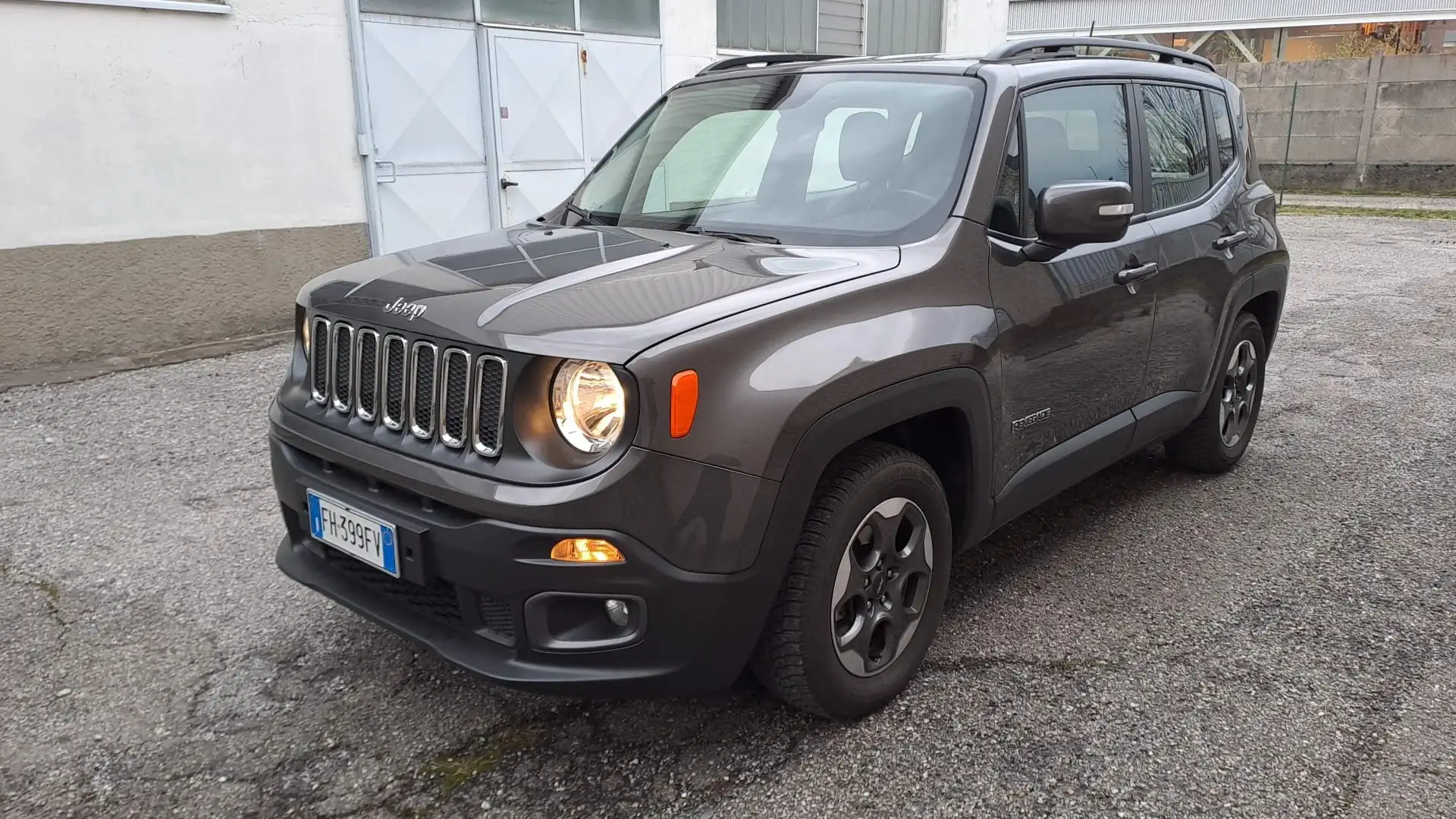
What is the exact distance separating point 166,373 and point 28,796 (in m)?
4.64

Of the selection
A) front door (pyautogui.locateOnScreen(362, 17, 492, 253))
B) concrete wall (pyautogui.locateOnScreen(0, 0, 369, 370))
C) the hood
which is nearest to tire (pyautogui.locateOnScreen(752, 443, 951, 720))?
the hood

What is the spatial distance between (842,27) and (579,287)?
422 inches

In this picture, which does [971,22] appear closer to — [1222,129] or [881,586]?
[1222,129]

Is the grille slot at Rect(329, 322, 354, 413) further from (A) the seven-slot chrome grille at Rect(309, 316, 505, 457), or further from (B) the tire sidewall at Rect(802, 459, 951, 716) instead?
(B) the tire sidewall at Rect(802, 459, 951, 716)

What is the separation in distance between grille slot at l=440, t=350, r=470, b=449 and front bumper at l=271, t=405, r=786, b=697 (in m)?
0.12

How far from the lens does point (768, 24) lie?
1141cm

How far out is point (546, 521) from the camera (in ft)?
7.41

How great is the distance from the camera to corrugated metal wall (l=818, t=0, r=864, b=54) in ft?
39.8

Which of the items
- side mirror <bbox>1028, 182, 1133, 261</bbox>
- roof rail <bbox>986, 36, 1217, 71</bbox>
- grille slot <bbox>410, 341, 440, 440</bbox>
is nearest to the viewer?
grille slot <bbox>410, 341, 440, 440</bbox>

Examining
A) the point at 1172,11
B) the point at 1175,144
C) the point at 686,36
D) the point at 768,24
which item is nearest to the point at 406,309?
the point at 1175,144

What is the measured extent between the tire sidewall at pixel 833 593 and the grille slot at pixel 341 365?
4.26 ft

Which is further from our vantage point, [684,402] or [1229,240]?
[1229,240]

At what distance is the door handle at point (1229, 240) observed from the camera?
13.8 ft


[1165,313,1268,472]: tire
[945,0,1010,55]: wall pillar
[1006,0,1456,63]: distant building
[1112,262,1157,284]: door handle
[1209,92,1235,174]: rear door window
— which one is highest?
[1006,0,1456,63]: distant building
